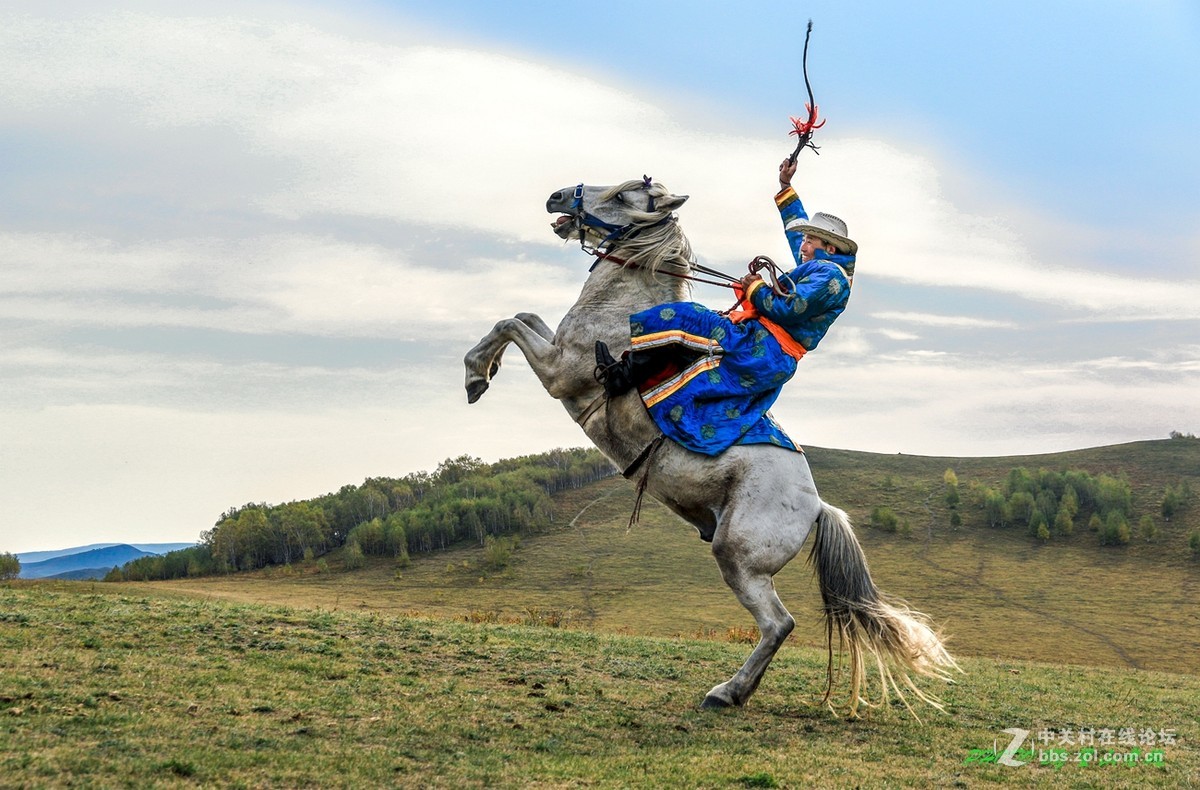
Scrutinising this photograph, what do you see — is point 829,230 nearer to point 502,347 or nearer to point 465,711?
point 502,347

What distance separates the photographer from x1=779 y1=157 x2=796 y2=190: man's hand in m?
9.13

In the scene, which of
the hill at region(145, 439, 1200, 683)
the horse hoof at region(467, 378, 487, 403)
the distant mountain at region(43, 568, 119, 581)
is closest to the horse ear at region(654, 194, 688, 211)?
the horse hoof at region(467, 378, 487, 403)

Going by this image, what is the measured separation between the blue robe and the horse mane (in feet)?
1.94

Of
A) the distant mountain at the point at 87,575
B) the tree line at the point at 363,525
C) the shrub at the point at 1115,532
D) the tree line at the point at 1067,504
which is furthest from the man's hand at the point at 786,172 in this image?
the shrub at the point at 1115,532

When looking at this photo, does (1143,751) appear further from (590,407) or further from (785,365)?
(590,407)

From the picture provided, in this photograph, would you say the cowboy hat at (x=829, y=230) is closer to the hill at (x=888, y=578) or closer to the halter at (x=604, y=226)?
the halter at (x=604, y=226)

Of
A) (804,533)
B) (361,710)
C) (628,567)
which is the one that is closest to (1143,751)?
(804,533)

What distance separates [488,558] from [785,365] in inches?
2697

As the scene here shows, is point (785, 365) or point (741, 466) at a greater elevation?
point (785, 365)

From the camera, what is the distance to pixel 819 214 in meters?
8.91

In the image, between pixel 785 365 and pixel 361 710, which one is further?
pixel 785 365

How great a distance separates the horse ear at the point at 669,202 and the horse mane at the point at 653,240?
22mm

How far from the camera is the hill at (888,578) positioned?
53.4m

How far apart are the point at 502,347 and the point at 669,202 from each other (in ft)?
6.37
